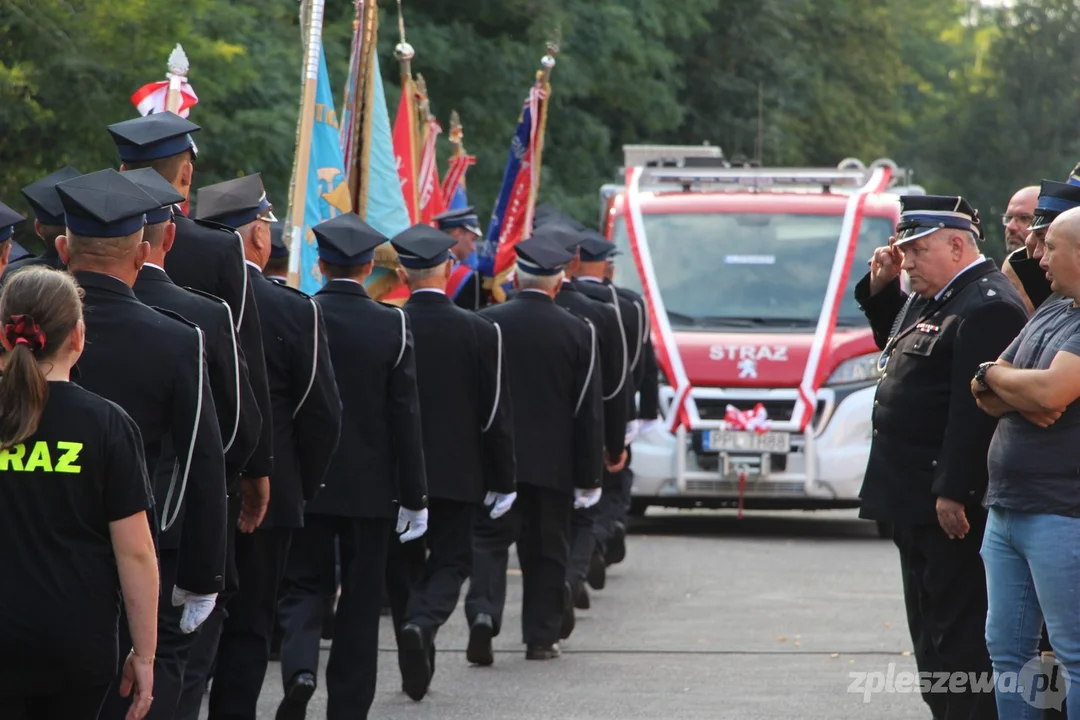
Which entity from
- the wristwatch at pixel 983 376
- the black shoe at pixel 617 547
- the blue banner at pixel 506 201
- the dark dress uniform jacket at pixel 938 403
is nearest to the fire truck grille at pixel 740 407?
the blue banner at pixel 506 201

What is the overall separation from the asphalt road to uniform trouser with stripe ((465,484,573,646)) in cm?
23

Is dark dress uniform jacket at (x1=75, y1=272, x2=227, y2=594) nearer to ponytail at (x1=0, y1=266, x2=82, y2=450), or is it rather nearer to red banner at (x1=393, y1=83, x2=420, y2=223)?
ponytail at (x1=0, y1=266, x2=82, y2=450)

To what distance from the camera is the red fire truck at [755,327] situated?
16297mm

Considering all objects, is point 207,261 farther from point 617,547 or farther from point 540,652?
point 617,547

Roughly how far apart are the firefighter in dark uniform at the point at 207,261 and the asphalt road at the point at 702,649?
7.05 ft

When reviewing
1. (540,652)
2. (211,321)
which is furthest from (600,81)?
(211,321)

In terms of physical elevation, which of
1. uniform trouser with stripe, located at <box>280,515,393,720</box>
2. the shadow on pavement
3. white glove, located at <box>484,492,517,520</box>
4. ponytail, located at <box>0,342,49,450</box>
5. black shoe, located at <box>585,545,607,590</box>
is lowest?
the shadow on pavement

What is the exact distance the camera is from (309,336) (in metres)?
7.54

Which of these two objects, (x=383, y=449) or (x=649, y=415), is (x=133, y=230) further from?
(x=649, y=415)

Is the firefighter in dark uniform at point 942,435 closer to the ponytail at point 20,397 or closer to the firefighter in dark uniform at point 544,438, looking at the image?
the firefighter in dark uniform at point 544,438

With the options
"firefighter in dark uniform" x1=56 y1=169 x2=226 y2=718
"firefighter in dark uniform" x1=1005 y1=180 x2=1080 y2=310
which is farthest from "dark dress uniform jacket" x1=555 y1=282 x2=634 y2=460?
"firefighter in dark uniform" x1=56 y1=169 x2=226 y2=718

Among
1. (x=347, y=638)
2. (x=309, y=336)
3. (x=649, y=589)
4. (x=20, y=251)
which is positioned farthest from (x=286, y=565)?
(x=649, y=589)

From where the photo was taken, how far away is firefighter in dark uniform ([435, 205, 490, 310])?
12423mm

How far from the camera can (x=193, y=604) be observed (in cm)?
561
